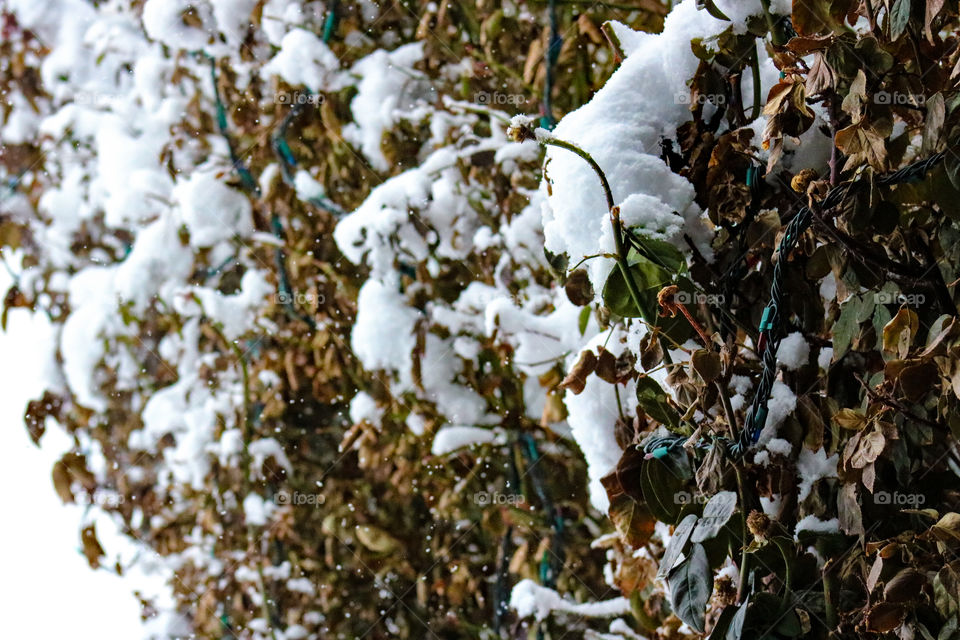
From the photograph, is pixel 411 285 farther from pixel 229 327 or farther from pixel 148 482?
pixel 148 482

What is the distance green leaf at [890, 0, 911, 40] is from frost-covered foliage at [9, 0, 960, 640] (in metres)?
0.02

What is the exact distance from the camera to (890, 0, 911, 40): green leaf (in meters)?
0.60

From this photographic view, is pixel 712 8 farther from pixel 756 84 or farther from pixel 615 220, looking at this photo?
pixel 615 220

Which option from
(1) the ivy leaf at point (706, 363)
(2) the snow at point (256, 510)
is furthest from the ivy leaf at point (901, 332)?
(2) the snow at point (256, 510)

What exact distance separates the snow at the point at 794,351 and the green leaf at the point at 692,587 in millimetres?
191

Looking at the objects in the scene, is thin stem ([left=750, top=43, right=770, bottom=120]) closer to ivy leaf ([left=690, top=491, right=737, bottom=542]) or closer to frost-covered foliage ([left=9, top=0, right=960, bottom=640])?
frost-covered foliage ([left=9, top=0, right=960, bottom=640])

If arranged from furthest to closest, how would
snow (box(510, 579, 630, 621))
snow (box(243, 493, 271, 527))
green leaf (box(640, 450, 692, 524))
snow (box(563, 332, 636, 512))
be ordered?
snow (box(243, 493, 271, 527)) → snow (box(510, 579, 630, 621)) → snow (box(563, 332, 636, 512)) → green leaf (box(640, 450, 692, 524))

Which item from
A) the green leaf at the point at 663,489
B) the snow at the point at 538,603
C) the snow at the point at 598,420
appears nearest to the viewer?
the green leaf at the point at 663,489

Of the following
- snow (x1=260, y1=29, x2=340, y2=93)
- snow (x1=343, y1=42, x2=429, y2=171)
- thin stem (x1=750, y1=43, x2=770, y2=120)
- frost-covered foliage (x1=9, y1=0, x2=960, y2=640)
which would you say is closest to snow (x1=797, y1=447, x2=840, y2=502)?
frost-covered foliage (x1=9, y1=0, x2=960, y2=640)

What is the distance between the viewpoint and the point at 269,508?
2.14 metres

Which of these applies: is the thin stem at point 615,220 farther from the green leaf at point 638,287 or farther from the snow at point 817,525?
the snow at point 817,525

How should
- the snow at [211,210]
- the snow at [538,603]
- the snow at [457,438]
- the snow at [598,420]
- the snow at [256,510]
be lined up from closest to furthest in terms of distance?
1. the snow at [598,420]
2. the snow at [538,603]
3. the snow at [457,438]
4. the snow at [211,210]
5. the snow at [256,510]

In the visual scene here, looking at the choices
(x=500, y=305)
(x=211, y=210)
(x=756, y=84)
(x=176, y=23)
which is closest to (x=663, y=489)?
(x=756, y=84)

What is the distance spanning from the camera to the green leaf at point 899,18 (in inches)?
23.7
